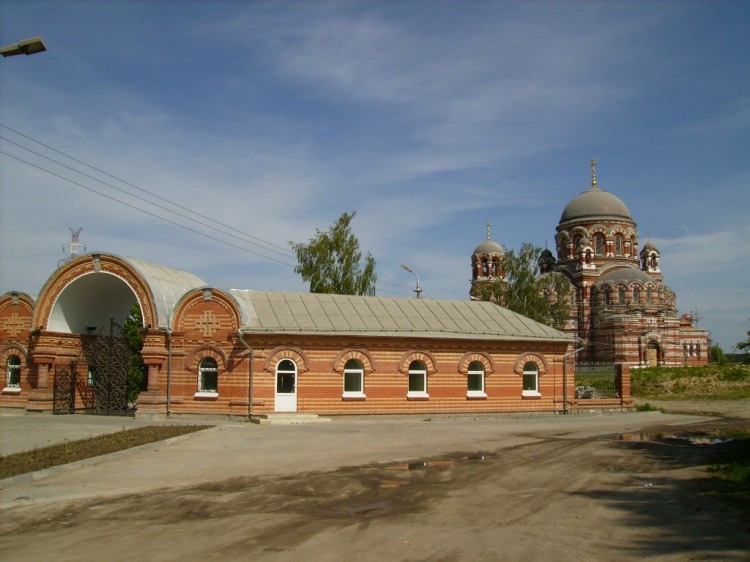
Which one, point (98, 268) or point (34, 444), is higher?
point (98, 268)

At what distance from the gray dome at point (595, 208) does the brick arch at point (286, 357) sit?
1761 inches

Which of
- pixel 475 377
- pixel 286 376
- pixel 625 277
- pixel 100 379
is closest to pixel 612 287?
pixel 625 277

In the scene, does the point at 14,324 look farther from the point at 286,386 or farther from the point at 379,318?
the point at 379,318

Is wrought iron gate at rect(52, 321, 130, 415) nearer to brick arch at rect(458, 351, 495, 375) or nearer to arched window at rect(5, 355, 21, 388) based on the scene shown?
arched window at rect(5, 355, 21, 388)

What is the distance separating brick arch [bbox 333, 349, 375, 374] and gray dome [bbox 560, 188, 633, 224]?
43.1 m

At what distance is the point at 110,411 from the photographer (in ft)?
82.3

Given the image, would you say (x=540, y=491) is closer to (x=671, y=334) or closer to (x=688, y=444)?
(x=688, y=444)

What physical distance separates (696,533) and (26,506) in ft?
28.8

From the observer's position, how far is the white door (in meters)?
24.1

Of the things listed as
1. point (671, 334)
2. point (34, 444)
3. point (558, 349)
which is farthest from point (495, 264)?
point (34, 444)

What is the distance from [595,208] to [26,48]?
58.9 meters

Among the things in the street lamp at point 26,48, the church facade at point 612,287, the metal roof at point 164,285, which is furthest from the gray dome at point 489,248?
the street lamp at point 26,48

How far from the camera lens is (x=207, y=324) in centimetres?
2414

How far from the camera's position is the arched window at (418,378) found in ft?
84.6
